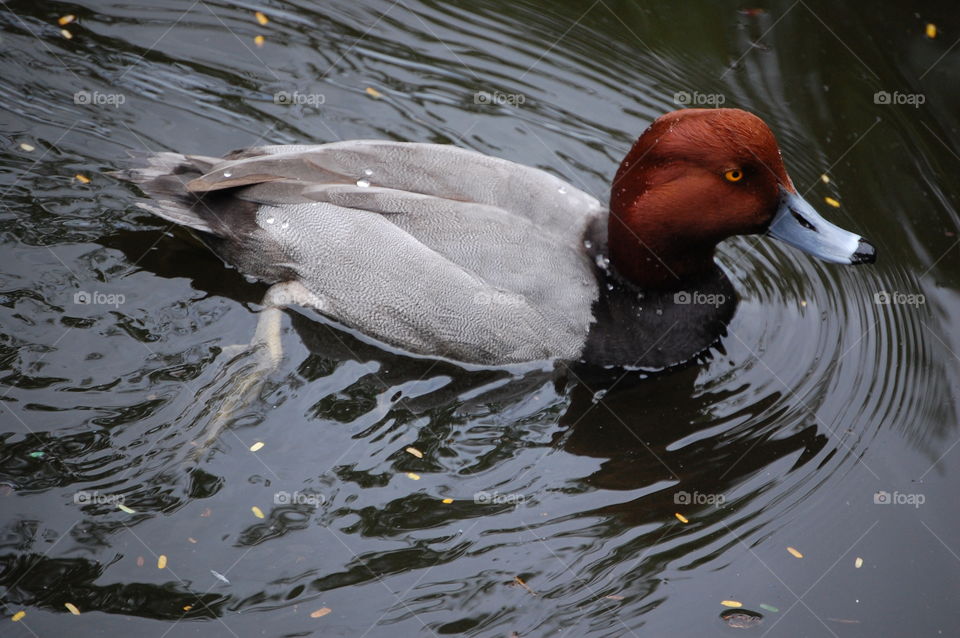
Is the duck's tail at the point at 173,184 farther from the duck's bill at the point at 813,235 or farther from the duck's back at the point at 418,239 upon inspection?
the duck's bill at the point at 813,235

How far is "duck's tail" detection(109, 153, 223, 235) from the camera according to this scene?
17.4 ft

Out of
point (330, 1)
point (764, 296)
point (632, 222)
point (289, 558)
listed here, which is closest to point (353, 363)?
point (289, 558)

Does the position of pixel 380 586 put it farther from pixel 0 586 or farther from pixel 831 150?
pixel 831 150

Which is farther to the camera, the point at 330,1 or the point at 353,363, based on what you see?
the point at 330,1

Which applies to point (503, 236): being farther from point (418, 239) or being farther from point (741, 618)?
point (741, 618)

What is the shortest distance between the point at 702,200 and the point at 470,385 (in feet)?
5.09

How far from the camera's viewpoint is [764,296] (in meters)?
5.80

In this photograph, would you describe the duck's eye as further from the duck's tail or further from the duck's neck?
the duck's tail

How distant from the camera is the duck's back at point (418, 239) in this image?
194 inches

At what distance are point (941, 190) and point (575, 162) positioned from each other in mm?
2417

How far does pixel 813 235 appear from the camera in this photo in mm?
4941

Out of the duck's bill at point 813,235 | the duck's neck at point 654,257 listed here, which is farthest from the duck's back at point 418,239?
the duck's bill at point 813,235

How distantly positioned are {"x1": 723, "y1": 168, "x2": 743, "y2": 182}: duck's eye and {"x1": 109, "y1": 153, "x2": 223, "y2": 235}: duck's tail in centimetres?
277

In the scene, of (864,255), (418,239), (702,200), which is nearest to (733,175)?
(702,200)
